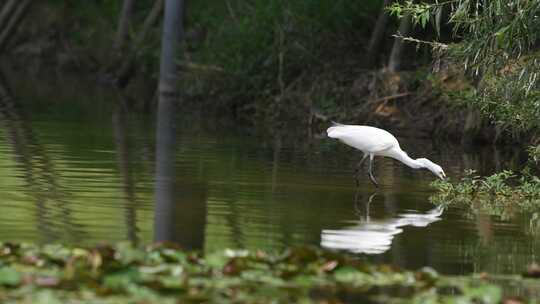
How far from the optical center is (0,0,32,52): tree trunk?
48259mm

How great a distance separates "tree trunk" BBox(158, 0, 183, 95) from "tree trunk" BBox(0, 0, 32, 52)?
14.3m

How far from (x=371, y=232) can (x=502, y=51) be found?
172 inches

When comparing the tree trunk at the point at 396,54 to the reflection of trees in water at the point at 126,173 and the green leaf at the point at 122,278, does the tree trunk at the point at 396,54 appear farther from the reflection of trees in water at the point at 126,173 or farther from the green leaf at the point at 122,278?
the green leaf at the point at 122,278

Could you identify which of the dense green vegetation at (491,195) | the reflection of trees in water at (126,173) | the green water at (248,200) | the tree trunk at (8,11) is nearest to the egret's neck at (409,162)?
the green water at (248,200)

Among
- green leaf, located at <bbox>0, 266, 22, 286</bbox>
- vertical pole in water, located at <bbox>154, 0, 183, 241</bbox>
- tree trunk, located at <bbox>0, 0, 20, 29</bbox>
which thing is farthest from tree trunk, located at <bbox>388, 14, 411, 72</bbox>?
tree trunk, located at <bbox>0, 0, 20, 29</bbox>

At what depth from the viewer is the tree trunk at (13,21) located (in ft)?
158

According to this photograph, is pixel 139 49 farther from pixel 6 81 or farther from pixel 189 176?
pixel 189 176

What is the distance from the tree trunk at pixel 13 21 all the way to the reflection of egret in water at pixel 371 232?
35650 mm

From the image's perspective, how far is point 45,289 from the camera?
27.8 ft

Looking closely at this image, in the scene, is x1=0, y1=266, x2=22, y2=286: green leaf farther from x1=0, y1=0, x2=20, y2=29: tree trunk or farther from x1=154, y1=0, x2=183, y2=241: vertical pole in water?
x1=0, y1=0, x2=20, y2=29: tree trunk

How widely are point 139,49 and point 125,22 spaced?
352 cm

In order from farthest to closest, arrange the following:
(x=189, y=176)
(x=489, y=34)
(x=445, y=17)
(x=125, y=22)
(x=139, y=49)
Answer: (x=125, y=22) < (x=139, y=49) < (x=445, y=17) < (x=189, y=176) < (x=489, y=34)

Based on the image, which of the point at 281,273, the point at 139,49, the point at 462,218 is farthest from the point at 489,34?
the point at 139,49

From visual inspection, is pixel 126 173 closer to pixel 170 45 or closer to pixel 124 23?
pixel 170 45
